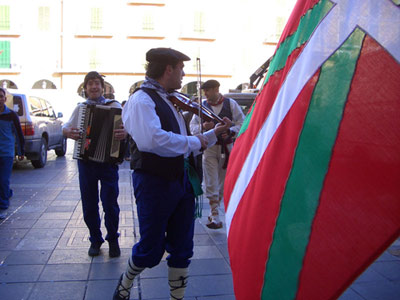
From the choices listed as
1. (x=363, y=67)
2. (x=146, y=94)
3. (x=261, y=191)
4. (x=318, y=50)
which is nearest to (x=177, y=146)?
(x=146, y=94)

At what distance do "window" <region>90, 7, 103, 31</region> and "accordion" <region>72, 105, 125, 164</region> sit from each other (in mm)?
31225

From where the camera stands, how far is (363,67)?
1272 mm

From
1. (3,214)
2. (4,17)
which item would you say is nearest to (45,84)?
(4,17)

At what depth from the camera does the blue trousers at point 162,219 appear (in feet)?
9.36

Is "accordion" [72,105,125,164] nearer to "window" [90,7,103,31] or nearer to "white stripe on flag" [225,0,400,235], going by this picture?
"white stripe on flag" [225,0,400,235]

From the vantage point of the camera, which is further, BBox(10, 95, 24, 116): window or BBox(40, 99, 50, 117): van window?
BBox(40, 99, 50, 117): van window

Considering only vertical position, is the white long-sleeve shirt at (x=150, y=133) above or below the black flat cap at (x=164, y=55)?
below

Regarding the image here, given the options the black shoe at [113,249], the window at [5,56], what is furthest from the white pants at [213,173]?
the window at [5,56]

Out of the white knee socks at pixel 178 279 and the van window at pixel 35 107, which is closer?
the white knee socks at pixel 178 279

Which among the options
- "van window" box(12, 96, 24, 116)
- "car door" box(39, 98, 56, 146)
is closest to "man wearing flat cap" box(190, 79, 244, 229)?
"van window" box(12, 96, 24, 116)

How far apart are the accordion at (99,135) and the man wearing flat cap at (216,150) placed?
4.19ft

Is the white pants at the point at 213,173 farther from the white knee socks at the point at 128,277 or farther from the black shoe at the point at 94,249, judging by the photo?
the white knee socks at the point at 128,277

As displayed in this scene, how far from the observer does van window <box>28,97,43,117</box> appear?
11747 mm

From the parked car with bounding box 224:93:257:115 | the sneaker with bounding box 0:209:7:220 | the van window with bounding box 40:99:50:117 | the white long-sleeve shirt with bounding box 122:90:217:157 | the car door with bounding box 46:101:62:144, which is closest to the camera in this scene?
the white long-sleeve shirt with bounding box 122:90:217:157
